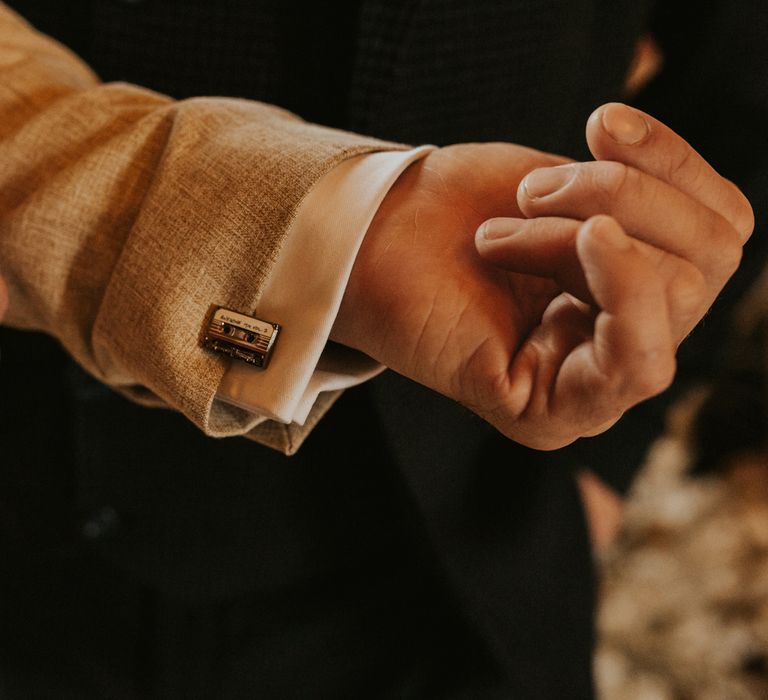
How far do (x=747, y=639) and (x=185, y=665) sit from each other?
2.71 ft

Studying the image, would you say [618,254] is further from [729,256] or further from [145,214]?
[145,214]

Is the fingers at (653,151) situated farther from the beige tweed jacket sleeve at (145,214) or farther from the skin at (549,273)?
the beige tweed jacket sleeve at (145,214)

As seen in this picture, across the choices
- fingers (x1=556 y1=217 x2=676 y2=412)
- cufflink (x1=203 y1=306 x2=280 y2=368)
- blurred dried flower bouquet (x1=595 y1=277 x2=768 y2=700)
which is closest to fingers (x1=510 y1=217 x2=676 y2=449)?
fingers (x1=556 y1=217 x2=676 y2=412)

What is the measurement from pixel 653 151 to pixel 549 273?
2.4 inches

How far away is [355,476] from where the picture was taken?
649 millimetres

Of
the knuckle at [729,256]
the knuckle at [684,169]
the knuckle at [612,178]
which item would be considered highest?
the knuckle at [684,169]

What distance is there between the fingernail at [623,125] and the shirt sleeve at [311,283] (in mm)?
100

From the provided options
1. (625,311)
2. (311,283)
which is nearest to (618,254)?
(625,311)

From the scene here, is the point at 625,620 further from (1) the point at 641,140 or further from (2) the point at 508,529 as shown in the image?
(1) the point at 641,140

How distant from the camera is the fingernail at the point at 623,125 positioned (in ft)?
0.90

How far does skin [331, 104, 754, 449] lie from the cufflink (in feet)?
0.12

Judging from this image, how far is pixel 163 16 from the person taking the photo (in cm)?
50

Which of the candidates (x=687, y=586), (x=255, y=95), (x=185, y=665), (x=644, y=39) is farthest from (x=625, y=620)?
(x=255, y=95)

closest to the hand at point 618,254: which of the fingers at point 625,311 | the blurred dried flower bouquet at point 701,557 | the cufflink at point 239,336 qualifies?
the fingers at point 625,311
